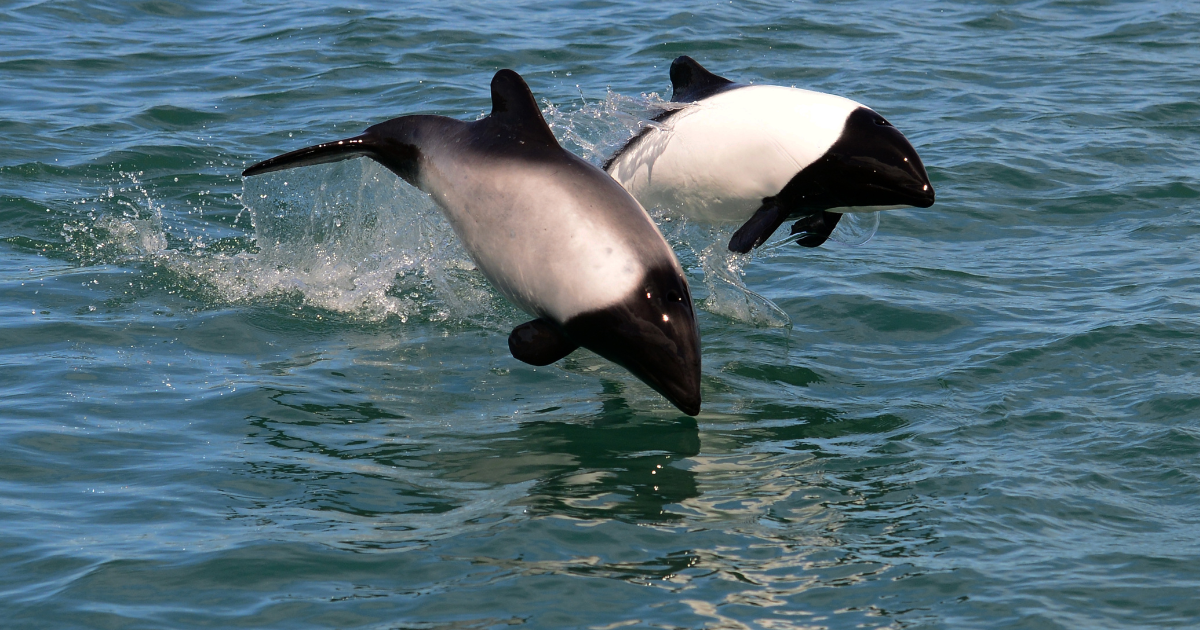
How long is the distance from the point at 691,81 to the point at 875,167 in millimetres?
1705

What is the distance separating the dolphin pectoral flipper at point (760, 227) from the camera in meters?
8.66

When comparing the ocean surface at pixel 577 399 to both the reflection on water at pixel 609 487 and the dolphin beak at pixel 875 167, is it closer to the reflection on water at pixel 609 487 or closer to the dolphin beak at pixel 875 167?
the reflection on water at pixel 609 487

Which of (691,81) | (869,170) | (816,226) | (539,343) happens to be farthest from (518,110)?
(816,226)

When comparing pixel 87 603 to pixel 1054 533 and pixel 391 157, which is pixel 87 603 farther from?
pixel 1054 533

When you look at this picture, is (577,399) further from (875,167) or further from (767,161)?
(875,167)

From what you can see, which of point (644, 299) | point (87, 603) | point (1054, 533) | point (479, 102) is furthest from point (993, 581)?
point (479, 102)

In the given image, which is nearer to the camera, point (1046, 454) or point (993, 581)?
point (993, 581)

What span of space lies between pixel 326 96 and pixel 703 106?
8369 mm

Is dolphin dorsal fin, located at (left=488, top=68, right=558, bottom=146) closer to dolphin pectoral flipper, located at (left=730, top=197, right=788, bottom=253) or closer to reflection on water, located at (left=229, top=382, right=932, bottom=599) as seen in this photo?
dolphin pectoral flipper, located at (left=730, top=197, right=788, bottom=253)

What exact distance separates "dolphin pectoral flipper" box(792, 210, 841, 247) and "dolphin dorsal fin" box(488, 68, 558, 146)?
90.5 inches

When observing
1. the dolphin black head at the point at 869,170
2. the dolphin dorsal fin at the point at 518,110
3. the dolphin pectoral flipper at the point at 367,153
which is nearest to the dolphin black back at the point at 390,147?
the dolphin pectoral flipper at the point at 367,153

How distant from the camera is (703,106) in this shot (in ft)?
30.3

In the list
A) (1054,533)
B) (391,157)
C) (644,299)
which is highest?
(391,157)

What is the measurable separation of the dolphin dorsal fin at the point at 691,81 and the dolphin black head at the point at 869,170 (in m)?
1.12
